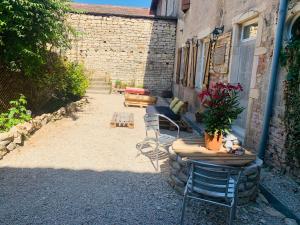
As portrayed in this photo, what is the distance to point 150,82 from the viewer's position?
14742 millimetres

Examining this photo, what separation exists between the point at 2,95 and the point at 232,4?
569cm

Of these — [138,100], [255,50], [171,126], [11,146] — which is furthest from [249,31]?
[138,100]

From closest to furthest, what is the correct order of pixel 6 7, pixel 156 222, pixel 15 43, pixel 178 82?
1. pixel 156 222
2. pixel 6 7
3. pixel 15 43
4. pixel 178 82

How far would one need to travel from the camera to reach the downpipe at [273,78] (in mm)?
4137

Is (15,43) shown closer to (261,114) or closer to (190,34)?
(261,114)

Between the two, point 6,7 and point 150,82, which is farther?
point 150,82

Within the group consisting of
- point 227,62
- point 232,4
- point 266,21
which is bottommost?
point 227,62

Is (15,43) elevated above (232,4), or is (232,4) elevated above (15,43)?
(232,4)

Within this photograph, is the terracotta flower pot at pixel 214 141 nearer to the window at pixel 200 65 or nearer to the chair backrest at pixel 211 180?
the chair backrest at pixel 211 180

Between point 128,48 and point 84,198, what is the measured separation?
1184 centimetres

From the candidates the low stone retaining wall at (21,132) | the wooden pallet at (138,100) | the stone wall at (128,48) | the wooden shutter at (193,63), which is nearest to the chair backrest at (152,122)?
the low stone retaining wall at (21,132)

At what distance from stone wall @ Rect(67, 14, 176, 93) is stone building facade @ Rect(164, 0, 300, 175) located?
223 inches

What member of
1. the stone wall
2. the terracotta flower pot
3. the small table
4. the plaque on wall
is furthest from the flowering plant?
the stone wall

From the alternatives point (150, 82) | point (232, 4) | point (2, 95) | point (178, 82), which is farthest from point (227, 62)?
point (150, 82)
